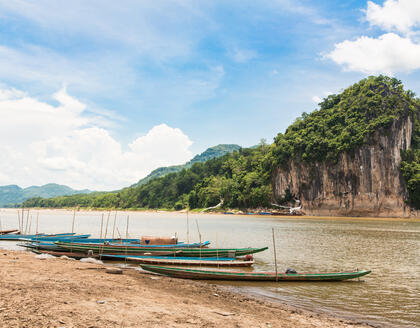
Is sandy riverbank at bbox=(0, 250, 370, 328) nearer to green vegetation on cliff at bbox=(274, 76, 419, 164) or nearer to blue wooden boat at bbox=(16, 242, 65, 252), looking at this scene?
blue wooden boat at bbox=(16, 242, 65, 252)

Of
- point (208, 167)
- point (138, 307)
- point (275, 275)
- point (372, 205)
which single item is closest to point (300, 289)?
point (275, 275)

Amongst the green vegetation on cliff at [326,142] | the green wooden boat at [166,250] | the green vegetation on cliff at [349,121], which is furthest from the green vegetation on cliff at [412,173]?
the green wooden boat at [166,250]

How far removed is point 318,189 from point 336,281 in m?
77.0

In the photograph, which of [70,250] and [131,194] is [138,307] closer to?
[70,250]

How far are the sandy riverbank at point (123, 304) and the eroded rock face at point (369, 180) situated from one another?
7593 centimetres

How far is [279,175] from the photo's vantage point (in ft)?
320

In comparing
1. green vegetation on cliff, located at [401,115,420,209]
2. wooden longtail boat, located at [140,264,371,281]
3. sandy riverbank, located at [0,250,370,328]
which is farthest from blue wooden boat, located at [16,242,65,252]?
green vegetation on cliff, located at [401,115,420,209]

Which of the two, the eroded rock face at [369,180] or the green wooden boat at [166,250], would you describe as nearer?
the green wooden boat at [166,250]

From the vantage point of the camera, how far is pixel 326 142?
84.6 metres

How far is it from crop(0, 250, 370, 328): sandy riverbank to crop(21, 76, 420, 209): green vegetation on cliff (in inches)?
3060

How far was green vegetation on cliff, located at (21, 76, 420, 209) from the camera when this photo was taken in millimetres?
78000

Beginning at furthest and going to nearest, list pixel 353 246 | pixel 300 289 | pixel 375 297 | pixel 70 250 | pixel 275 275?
pixel 353 246 < pixel 70 250 < pixel 275 275 < pixel 300 289 < pixel 375 297

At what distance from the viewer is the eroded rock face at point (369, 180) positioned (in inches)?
2970

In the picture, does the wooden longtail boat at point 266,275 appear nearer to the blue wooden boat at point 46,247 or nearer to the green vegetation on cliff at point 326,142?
the blue wooden boat at point 46,247
